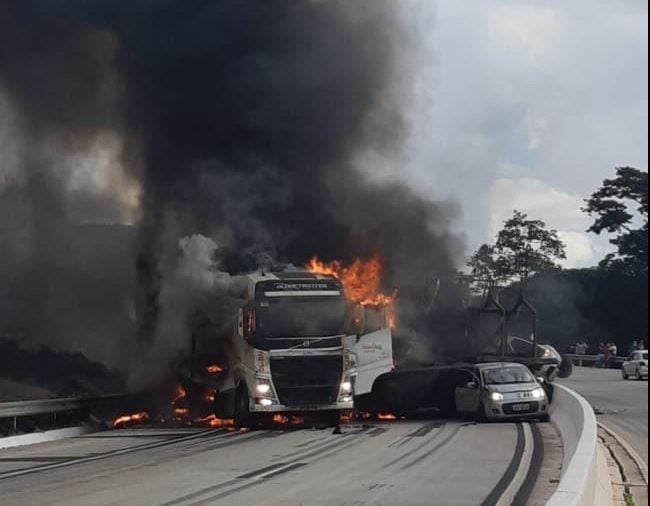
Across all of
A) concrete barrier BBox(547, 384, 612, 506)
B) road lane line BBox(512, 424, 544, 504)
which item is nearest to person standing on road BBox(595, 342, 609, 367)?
concrete barrier BBox(547, 384, 612, 506)

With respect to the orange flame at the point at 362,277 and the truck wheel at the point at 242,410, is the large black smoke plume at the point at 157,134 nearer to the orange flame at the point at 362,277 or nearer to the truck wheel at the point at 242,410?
the orange flame at the point at 362,277

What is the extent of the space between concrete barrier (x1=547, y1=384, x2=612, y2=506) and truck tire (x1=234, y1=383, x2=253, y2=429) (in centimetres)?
617

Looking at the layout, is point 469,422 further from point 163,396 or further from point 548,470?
point 548,470

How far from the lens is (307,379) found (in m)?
20.3

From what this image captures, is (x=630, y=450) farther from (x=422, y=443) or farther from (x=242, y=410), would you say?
(x=242, y=410)

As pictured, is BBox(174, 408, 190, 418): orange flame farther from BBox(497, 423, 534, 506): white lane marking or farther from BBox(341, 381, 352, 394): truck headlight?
BBox(497, 423, 534, 506): white lane marking

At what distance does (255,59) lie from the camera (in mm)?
31125

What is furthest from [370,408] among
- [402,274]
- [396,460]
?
[396,460]

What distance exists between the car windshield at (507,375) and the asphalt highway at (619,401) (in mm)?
2242

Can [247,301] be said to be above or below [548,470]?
above

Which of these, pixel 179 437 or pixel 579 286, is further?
pixel 579 286

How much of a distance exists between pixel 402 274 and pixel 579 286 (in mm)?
6549

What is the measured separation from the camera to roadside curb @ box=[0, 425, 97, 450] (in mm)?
17953

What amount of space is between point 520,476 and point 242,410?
899cm
